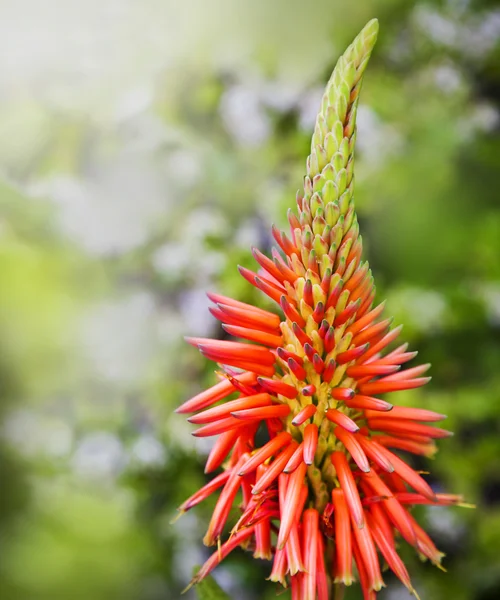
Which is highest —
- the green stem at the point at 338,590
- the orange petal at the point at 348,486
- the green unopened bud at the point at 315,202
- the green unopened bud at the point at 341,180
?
the green unopened bud at the point at 341,180

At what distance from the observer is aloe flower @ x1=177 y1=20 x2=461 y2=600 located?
0.39m

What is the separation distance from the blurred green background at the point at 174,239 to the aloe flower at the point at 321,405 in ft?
2.31

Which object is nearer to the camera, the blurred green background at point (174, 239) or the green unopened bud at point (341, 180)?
the green unopened bud at point (341, 180)

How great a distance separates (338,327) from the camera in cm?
42

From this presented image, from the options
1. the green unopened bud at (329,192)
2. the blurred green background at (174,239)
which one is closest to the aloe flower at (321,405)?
the green unopened bud at (329,192)

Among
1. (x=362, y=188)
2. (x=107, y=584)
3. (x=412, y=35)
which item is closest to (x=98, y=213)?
(x=362, y=188)

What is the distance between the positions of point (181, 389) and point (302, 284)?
2.82 feet

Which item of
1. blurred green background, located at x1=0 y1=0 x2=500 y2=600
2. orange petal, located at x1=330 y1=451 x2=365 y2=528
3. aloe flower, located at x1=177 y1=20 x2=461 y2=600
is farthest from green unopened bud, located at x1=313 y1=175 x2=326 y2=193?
blurred green background, located at x1=0 y1=0 x2=500 y2=600

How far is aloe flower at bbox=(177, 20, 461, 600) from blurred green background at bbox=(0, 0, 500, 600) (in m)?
0.71

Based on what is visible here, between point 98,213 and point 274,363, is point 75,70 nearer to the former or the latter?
point 98,213

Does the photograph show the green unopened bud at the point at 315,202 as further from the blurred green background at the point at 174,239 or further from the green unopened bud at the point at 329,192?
the blurred green background at the point at 174,239

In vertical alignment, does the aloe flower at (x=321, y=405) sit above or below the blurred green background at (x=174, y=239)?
below

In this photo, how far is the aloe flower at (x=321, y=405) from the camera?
0.39m

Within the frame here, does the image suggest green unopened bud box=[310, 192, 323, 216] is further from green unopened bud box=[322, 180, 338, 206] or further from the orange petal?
the orange petal
